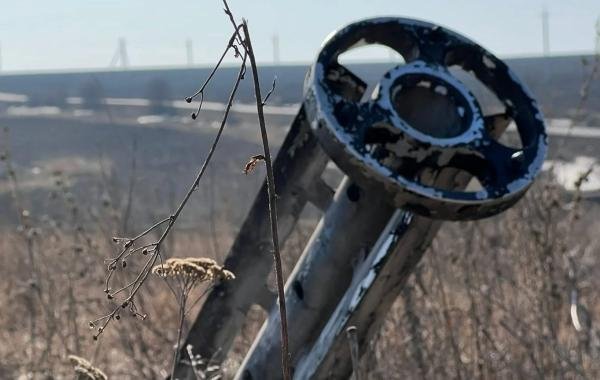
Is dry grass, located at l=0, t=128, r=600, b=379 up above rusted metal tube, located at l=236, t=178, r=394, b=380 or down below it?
below

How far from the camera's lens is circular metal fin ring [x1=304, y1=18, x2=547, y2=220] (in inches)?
99.7

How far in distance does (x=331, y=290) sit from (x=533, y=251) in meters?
1.96

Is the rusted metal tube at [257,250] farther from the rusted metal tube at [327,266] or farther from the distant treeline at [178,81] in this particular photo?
the distant treeline at [178,81]

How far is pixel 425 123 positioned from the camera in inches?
110

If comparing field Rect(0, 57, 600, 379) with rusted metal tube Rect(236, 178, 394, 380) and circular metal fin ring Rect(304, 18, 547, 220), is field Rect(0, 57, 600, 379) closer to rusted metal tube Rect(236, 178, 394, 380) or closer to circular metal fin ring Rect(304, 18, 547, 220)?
rusted metal tube Rect(236, 178, 394, 380)

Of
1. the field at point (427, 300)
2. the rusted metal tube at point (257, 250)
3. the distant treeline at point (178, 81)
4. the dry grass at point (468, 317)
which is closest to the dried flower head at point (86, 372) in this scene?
the rusted metal tube at point (257, 250)

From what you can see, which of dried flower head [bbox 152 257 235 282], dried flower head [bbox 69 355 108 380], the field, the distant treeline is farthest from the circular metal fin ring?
the distant treeline

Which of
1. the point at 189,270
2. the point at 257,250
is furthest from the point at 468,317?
the point at 189,270

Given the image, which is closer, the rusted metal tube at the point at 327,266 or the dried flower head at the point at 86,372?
the dried flower head at the point at 86,372

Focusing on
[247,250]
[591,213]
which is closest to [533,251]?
[247,250]

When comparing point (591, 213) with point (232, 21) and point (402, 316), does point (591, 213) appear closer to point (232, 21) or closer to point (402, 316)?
point (402, 316)

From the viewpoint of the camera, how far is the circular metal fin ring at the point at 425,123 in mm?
2533

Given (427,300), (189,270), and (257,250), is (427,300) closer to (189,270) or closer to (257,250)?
(257,250)

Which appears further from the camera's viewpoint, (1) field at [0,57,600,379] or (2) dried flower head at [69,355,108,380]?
(1) field at [0,57,600,379]
